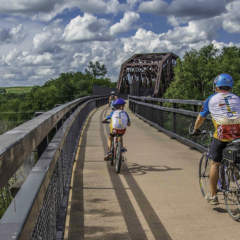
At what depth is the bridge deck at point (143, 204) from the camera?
4.45 meters

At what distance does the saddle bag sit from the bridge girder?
76.0 meters

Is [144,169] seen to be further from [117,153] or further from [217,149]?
[217,149]

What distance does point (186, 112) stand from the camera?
1055 centimetres

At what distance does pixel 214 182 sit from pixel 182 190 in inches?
45.4

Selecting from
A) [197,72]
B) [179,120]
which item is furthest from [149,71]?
[179,120]

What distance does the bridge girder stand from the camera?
8550 cm

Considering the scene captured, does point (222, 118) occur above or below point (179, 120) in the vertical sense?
above

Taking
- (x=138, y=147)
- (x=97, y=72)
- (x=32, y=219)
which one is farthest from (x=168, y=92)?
(x=97, y=72)

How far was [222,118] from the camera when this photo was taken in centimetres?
500

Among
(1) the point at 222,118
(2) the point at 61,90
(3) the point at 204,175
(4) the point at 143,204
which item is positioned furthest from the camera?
(2) the point at 61,90

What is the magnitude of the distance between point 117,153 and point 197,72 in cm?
6535

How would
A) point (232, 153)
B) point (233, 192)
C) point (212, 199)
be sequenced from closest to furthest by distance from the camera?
point (232, 153) → point (233, 192) → point (212, 199)

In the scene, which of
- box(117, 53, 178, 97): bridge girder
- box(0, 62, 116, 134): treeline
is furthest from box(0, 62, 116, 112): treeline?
box(117, 53, 178, 97): bridge girder

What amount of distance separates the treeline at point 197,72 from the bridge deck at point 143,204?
6036cm
